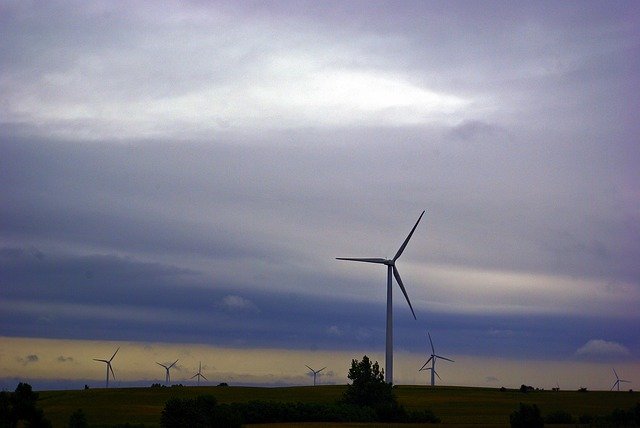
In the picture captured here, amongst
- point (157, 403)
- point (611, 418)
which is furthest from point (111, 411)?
point (611, 418)

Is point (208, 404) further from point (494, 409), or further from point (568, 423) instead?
point (494, 409)

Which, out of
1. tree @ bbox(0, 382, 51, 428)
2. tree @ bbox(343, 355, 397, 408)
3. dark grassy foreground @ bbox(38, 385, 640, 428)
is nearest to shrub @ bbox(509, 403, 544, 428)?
dark grassy foreground @ bbox(38, 385, 640, 428)

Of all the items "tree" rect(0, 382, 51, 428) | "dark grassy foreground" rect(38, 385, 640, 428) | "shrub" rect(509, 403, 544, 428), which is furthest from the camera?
"dark grassy foreground" rect(38, 385, 640, 428)

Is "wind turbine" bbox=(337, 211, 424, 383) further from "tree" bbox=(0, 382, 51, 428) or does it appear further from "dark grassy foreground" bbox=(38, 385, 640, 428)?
"tree" bbox=(0, 382, 51, 428)

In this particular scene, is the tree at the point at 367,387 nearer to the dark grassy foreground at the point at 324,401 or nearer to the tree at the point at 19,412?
the dark grassy foreground at the point at 324,401

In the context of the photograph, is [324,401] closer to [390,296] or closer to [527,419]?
[390,296]

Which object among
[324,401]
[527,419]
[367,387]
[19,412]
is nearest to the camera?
[19,412]

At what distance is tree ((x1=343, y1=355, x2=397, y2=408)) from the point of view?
11981cm

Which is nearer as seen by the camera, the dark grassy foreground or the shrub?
the shrub

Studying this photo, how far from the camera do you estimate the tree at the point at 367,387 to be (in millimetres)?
119812

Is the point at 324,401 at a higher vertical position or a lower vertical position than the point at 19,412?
higher

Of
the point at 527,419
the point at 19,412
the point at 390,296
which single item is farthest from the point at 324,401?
the point at 19,412

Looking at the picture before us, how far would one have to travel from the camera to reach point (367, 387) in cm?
12025

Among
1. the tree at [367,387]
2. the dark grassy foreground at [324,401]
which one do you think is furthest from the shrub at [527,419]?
the tree at [367,387]
